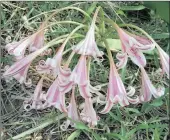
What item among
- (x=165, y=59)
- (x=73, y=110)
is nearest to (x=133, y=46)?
(x=165, y=59)

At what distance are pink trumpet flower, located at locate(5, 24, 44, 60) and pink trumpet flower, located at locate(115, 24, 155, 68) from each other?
0.52 feet

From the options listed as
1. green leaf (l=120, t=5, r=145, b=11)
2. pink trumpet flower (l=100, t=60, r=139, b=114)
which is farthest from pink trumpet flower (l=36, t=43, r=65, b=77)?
green leaf (l=120, t=5, r=145, b=11)

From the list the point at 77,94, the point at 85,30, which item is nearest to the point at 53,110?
the point at 77,94

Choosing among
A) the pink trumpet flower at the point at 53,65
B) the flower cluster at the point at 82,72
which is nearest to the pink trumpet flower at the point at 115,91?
the flower cluster at the point at 82,72

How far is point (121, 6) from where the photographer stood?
108cm

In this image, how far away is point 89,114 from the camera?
0.92 m

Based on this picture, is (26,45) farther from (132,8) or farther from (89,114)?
(132,8)

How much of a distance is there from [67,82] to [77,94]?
0.12 m

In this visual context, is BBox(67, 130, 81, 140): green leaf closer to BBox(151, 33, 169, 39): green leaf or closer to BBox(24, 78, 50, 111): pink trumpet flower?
BBox(24, 78, 50, 111): pink trumpet flower

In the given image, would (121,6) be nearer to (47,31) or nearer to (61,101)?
(47,31)

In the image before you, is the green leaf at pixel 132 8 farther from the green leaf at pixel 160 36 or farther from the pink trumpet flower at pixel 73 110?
the pink trumpet flower at pixel 73 110

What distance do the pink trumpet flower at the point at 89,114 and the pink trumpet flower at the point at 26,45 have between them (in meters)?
0.15

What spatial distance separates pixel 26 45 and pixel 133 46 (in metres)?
0.21

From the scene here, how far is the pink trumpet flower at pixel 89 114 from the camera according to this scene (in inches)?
35.9
